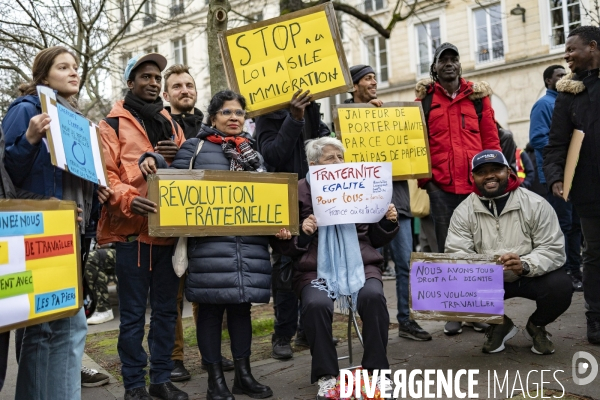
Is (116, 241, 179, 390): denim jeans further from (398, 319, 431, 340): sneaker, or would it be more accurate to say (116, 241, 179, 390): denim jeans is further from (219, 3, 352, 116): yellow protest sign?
(398, 319, 431, 340): sneaker

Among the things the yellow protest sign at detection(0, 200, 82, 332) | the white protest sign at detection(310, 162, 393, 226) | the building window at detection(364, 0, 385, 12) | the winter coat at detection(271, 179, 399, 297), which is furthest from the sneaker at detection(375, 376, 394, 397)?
the building window at detection(364, 0, 385, 12)

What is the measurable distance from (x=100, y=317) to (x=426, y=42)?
20.5 metres

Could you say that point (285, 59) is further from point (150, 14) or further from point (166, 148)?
point (150, 14)

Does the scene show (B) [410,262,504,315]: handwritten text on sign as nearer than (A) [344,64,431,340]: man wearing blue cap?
Yes

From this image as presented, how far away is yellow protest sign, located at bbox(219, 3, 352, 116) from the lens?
4.56m

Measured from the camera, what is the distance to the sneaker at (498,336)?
461 centimetres

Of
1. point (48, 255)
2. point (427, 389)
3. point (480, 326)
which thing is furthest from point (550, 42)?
point (48, 255)

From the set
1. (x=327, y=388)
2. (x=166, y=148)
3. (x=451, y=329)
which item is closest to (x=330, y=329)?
(x=327, y=388)

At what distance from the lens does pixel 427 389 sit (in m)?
3.97

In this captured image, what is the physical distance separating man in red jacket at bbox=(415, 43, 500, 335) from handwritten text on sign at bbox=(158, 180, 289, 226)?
1.66m

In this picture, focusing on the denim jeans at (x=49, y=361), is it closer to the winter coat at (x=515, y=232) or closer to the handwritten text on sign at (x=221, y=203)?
the handwritten text on sign at (x=221, y=203)

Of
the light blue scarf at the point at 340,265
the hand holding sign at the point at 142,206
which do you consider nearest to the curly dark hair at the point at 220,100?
the hand holding sign at the point at 142,206

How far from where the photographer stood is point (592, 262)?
4.84 m

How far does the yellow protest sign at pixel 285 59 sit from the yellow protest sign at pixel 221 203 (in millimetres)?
725
